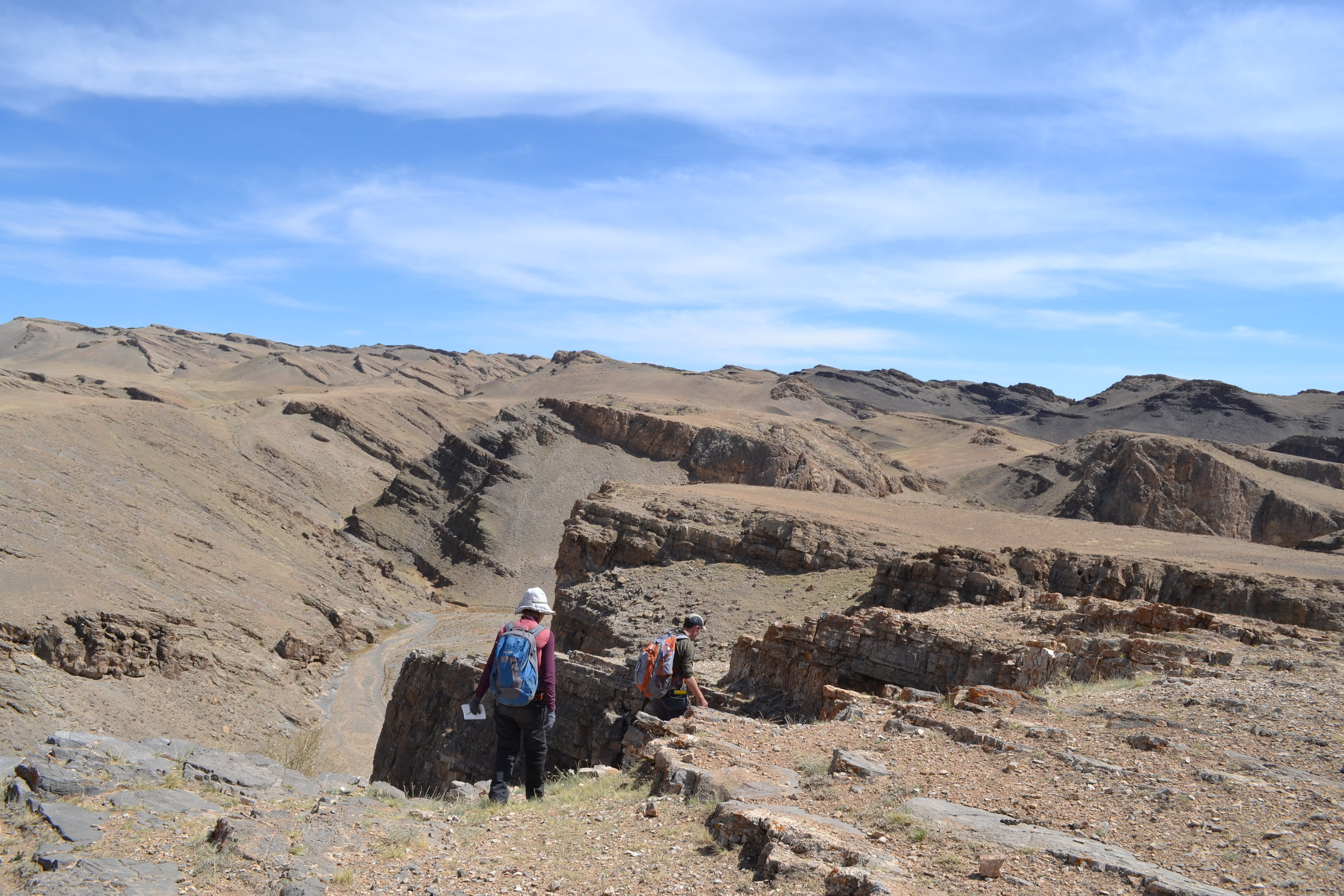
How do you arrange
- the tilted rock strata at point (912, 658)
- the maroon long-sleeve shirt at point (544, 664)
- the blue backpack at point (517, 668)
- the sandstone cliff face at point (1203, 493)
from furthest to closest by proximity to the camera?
the sandstone cliff face at point (1203, 493) → the tilted rock strata at point (912, 658) → the maroon long-sleeve shirt at point (544, 664) → the blue backpack at point (517, 668)

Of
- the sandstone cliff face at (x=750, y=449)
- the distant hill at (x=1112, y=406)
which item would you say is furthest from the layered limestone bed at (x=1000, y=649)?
the distant hill at (x=1112, y=406)

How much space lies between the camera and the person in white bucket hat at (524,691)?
26.8ft

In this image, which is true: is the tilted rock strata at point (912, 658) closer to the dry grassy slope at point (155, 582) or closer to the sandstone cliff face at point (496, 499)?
the dry grassy slope at point (155, 582)

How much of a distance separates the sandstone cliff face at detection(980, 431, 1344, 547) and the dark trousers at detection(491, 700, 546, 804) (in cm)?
5360

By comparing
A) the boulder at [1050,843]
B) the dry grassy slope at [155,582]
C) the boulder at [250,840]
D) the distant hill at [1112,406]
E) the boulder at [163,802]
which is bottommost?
the dry grassy slope at [155,582]

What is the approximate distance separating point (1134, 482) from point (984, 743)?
5708 cm

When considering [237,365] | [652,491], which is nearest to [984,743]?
[652,491]

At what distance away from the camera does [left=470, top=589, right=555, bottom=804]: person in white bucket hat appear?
322 inches

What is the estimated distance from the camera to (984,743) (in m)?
8.66

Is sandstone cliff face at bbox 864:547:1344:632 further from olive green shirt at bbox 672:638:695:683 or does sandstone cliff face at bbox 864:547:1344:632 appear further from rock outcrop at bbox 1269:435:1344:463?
rock outcrop at bbox 1269:435:1344:463

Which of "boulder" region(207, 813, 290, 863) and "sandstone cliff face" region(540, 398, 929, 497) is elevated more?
"sandstone cliff face" region(540, 398, 929, 497)

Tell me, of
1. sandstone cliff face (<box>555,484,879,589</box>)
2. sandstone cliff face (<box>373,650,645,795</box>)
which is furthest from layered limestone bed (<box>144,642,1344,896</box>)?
sandstone cliff face (<box>555,484,879,589</box>)

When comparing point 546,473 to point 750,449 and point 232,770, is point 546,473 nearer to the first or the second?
point 750,449

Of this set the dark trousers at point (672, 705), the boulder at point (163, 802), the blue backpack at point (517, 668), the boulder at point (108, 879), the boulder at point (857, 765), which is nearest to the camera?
the boulder at point (108, 879)
